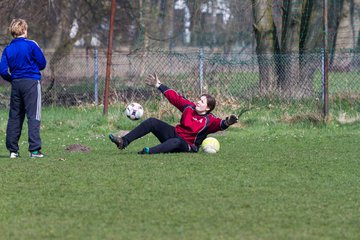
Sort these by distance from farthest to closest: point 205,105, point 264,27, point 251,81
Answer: point 264,27
point 251,81
point 205,105

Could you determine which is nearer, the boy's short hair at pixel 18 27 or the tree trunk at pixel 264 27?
the boy's short hair at pixel 18 27

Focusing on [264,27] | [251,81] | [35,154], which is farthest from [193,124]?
[264,27]

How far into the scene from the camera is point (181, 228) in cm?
634

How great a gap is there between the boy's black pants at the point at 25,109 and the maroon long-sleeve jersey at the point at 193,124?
1782 millimetres

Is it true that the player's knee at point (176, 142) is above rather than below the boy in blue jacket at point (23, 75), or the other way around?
below

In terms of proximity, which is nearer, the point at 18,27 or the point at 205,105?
the point at 18,27

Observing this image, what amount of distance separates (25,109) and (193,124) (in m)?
2.23

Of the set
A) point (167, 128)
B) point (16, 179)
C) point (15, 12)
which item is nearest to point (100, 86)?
point (15, 12)

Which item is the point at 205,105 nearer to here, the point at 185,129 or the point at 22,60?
the point at 185,129

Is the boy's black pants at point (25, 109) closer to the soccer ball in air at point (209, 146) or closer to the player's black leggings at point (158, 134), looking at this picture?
the player's black leggings at point (158, 134)

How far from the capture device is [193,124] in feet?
36.3

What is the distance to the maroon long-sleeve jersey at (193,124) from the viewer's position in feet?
36.2

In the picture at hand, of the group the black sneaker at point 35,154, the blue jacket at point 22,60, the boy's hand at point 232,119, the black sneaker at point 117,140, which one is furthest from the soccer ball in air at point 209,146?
the blue jacket at point 22,60

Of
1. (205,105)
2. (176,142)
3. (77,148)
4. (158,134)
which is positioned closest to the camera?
(176,142)
